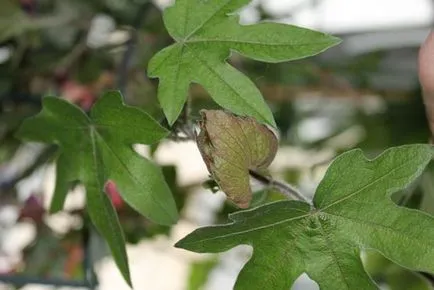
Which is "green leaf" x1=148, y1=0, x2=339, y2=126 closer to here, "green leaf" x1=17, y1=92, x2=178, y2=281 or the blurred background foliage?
"green leaf" x1=17, y1=92, x2=178, y2=281

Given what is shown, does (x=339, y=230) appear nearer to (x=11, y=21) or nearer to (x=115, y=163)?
(x=115, y=163)

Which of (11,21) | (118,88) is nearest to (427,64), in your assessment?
(118,88)

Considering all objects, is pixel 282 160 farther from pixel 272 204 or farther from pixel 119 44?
pixel 272 204

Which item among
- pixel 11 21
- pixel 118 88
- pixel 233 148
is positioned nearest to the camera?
pixel 233 148

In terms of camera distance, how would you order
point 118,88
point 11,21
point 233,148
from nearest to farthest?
point 233,148
point 118,88
point 11,21

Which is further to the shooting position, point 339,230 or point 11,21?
point 11,21

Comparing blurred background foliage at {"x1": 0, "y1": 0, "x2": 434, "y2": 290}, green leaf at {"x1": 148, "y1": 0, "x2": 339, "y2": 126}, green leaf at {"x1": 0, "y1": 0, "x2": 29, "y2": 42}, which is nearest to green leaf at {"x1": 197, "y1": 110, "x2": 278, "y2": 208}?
green leaf at {"x1": 148, "y1": 0, "x2": 339, "y2": 126}
